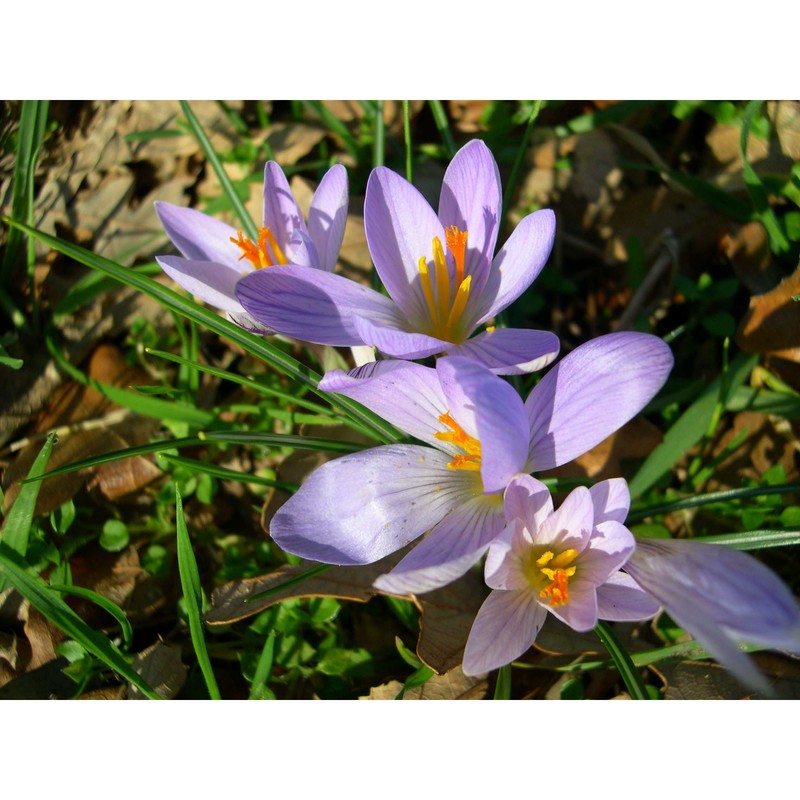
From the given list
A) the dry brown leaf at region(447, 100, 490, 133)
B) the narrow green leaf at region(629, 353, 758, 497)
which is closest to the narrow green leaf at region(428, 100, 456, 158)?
the dry brown leaf at region(447, 100, 490, 133)

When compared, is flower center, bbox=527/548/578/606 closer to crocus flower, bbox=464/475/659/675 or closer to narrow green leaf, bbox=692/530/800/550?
crocus flower, bbox=464/475/659/675

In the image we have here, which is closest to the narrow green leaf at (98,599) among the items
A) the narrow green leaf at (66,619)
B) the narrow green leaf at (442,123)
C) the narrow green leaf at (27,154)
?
the narrow green leaf at (66,619)

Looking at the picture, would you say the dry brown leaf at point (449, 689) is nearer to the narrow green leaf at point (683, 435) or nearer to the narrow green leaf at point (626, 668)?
the narrow green leaf at point (626, 668)

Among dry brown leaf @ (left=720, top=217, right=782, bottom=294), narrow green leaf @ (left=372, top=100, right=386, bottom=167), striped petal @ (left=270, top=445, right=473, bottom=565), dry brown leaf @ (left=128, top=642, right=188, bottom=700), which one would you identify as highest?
narrow green leaf @ (left=372, top=100, right=386, bottom=167)

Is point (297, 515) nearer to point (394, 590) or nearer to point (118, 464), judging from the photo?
point (394, 590)

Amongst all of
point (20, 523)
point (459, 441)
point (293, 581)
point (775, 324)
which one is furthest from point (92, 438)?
point (775, 324)

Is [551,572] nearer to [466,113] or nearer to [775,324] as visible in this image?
[775,324]
